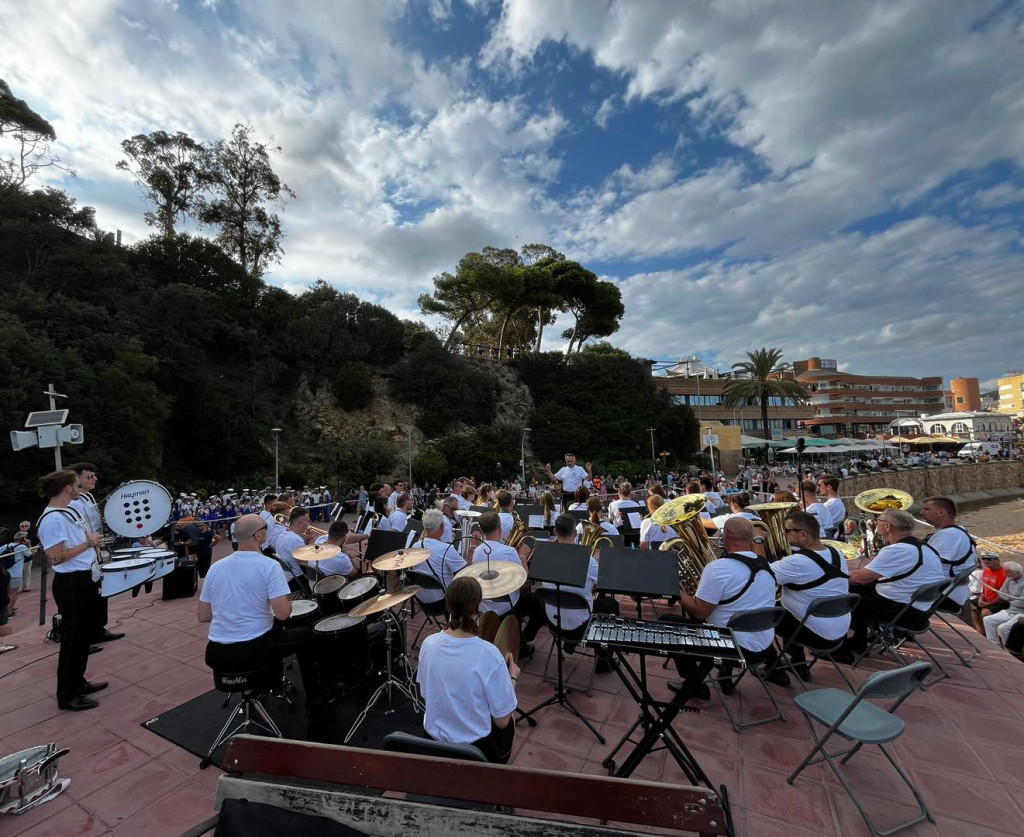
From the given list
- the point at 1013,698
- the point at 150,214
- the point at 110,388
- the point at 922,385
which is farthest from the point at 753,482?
the point at 922,385

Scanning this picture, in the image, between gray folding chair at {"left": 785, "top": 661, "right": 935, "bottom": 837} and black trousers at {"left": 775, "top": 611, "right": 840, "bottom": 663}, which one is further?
black trousers at {"left": 775, "top": 611, "right": 840, "bottom": 663}

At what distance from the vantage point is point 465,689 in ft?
8.04

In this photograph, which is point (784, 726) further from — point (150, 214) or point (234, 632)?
point (150, 214)

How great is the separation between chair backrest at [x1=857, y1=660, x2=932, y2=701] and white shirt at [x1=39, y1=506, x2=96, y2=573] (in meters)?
6.43

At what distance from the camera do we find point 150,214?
30.0 m

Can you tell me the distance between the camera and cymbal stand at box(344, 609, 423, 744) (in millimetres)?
3984

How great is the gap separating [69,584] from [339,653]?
2.82 metres

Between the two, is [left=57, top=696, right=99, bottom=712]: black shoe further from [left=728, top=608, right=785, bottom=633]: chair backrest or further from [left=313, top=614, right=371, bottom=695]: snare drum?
[left=728, top=608, right=785, bottom=633]: chair backrest

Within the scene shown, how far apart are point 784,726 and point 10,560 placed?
12944 mm

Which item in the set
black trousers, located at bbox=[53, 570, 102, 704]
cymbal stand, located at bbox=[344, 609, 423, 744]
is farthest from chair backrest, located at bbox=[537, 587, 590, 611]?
black trousers, located at bbox=[53, 570, 102, 704]

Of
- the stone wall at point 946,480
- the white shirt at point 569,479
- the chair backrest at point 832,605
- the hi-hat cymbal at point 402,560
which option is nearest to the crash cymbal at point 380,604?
the hi-hat cymbal at point 402,560

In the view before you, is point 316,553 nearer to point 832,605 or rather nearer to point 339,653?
point 339,653

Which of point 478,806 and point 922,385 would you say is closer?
point 478,806

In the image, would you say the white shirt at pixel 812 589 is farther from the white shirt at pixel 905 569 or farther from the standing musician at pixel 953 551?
the standing musician at pixel 953 551
